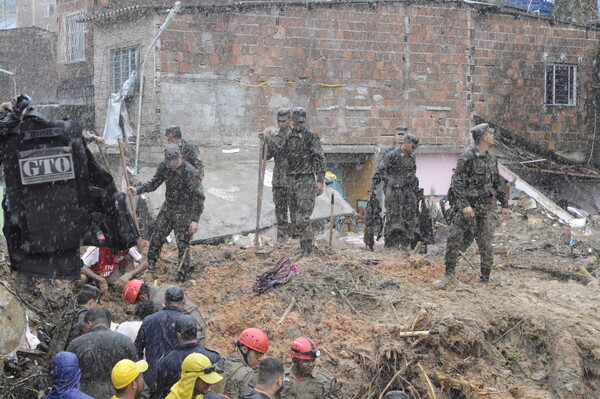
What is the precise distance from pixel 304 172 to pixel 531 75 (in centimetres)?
1141

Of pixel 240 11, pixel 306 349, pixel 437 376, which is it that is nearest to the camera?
pixel 306 349

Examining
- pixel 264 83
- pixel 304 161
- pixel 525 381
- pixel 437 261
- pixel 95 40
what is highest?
pixel 95 40

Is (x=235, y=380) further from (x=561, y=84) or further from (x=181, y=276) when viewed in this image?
(x=561, y=84)

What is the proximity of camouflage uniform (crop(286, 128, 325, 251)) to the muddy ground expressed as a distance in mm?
477

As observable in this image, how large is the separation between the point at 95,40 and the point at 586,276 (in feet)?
45.6

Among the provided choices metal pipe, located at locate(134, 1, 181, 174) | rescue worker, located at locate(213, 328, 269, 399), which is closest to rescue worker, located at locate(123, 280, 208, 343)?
rescue worker, located at locate(213, 328, 269, 399)

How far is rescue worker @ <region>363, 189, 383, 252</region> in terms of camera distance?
1158 centimetres

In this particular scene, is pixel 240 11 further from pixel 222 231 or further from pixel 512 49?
pixel 512 49

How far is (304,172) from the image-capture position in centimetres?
995

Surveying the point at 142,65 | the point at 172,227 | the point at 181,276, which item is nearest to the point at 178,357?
the point at 181,276

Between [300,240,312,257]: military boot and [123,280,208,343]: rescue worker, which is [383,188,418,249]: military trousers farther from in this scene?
[123,280,208,343]: rescue worker

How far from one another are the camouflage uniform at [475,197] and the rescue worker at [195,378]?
478 cm

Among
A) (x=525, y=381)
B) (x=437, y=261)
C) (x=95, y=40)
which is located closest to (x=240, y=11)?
(x=95, y=40)

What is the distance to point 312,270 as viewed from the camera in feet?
28.7
